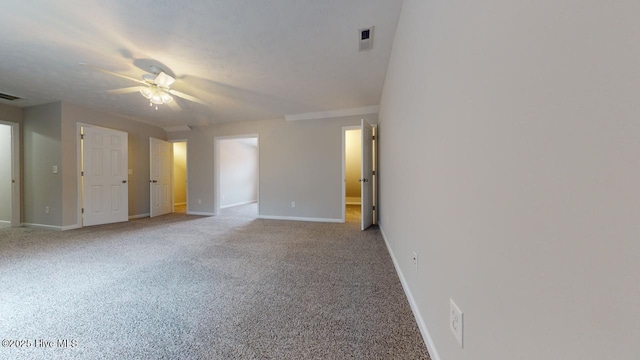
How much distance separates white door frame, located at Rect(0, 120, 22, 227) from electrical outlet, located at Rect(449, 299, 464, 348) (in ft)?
22.3

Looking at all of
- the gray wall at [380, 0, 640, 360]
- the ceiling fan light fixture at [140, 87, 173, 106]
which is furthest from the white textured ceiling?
the gray wall at [380, 0, 640, 360]

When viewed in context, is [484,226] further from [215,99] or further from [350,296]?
[215,99]

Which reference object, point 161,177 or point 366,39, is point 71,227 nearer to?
point 161,177

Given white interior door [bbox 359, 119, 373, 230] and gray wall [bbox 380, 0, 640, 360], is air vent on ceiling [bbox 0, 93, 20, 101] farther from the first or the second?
gray wall [bbox 380, 0, 640, 360]

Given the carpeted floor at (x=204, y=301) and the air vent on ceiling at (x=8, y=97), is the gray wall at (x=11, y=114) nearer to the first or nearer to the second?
the air vent on ceiling at (x=8, y=97)

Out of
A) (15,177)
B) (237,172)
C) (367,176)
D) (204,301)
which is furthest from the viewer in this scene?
(237,172)

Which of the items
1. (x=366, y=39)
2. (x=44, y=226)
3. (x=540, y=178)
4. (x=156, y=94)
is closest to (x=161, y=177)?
(x=44, y=226)

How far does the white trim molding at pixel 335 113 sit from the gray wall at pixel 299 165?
0.28 feet

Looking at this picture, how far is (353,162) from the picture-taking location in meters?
6.16

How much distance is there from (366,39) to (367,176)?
2.06 meters

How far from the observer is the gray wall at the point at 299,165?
14.0 feet

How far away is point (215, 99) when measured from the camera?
351 cm

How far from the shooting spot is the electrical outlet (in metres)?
0.76

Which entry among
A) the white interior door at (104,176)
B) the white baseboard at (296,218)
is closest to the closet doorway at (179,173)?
the white interior door at (104,176)
